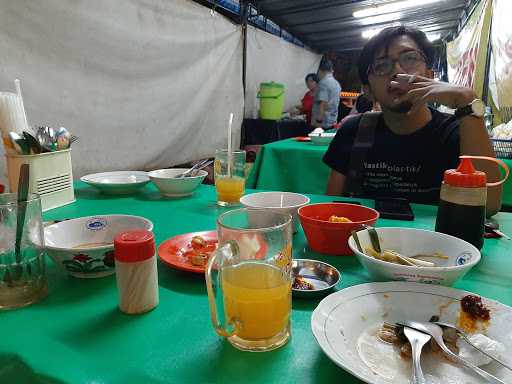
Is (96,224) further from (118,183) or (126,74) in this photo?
(126,74)

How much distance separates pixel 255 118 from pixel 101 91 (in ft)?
9.15

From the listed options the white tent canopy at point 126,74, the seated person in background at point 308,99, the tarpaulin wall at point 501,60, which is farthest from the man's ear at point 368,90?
the seated person in background at point 308,99

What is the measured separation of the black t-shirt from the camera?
156 centimetres

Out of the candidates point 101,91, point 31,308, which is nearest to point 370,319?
point 31,308

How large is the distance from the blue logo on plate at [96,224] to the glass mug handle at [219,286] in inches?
17.8

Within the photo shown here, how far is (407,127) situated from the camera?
165cm

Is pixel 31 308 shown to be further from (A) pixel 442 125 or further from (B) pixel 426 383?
(A) pixel 442 125

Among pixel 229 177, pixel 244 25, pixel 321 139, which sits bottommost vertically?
pixel 229 177

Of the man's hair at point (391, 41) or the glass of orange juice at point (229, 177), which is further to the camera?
the man's hair at point (391, 41)

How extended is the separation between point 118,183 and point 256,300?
1.05 m

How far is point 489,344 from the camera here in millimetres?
506

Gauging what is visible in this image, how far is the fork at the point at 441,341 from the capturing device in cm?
44

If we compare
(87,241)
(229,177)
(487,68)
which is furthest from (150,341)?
(487,68)

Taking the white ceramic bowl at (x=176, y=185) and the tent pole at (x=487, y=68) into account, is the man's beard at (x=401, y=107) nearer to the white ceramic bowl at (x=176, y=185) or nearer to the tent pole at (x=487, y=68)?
the white ceramic bowl at (x=176, y=185)
